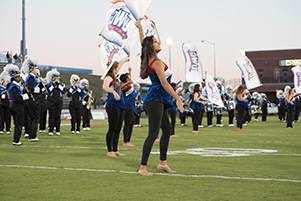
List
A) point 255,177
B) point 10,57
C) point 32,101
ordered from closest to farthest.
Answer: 1. point 255,177
2. point 32,101
3. point 10,57

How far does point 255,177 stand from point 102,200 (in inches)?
101

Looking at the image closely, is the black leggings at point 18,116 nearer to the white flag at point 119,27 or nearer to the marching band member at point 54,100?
the white flag at point 119,27

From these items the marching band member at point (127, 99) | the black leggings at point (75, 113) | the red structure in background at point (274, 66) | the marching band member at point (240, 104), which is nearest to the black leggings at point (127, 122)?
the marching band member at point (127, 99)

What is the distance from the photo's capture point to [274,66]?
3396 inches

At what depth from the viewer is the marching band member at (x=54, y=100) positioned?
1947cm

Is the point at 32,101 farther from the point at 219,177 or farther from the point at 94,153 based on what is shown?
the point at 219,177

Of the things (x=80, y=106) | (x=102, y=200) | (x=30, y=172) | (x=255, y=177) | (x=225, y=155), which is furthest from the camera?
(x=80, y=106)

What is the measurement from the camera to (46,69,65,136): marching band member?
63.9 feet

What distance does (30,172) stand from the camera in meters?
8.39

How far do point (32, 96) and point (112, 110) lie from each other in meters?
5.60

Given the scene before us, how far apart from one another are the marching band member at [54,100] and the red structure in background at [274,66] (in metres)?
64.3

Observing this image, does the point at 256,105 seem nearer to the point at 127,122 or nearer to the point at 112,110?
the point at 127,122

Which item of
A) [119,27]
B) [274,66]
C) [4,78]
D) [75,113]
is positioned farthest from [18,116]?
[274,66]

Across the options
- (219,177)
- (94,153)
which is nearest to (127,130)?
(94,153)
